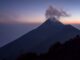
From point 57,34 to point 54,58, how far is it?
20.7m

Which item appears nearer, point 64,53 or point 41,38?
point 64,53

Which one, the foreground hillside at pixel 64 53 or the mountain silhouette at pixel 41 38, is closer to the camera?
the foreground hillside at pixel 64 53

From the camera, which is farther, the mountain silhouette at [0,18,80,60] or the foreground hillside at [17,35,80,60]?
the mountain silhouette at [0,18,80,60]

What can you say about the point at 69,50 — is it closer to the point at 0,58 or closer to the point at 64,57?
the point at 64,57

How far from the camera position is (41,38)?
186ft

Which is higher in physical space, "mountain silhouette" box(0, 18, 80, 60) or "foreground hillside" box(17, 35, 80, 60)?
"mountain silhouette" box(0, 18, 80, 60)

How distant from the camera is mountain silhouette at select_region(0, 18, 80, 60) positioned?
4981 cm

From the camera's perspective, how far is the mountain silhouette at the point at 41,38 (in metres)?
49.8

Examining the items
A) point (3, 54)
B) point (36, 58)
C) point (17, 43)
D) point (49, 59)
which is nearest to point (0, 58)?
point (3, 54)

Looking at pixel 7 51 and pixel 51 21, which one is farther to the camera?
pixel 51 21

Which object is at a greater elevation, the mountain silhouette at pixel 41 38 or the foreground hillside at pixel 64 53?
the mountain silhouette at pixel 41 38

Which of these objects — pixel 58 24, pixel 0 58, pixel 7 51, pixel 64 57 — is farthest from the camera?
pixel 58 24

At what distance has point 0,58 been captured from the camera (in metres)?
49.5

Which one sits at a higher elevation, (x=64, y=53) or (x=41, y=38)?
(x=41, y=38)
